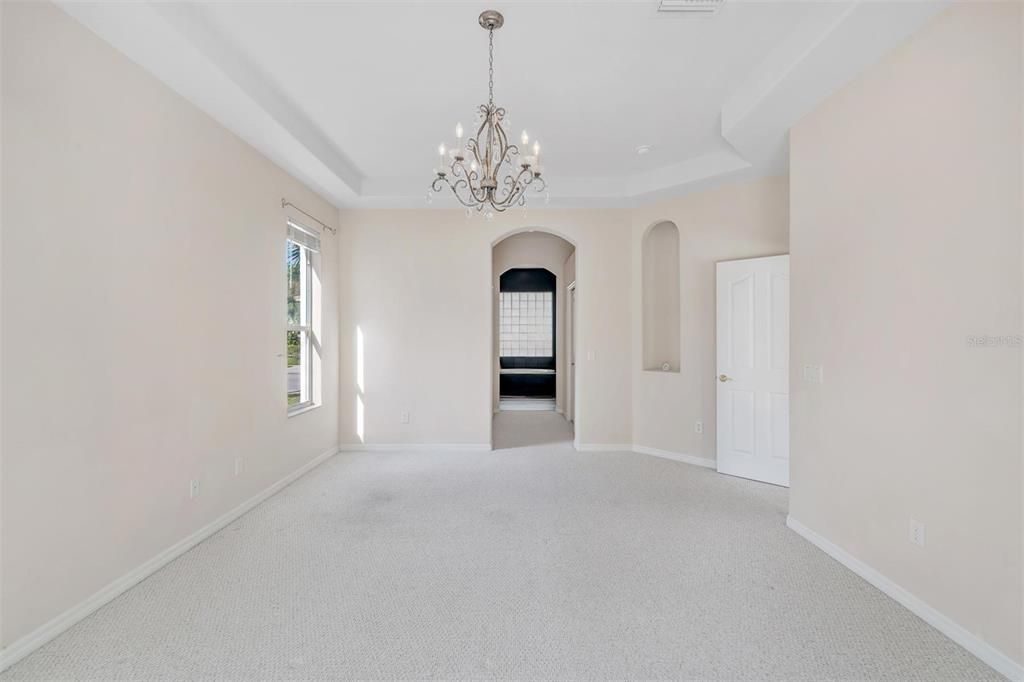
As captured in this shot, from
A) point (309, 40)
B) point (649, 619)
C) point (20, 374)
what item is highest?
point (309, 40)

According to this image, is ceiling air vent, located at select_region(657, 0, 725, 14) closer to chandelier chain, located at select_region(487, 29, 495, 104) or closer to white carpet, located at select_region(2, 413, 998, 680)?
chandelier chain, located at select_region(487, 29, 495, 104)

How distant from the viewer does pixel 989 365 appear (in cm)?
182

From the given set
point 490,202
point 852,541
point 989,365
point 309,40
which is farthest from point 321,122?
point 852,541

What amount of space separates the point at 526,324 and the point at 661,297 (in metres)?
4.77

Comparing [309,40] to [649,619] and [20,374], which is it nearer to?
[20,374]

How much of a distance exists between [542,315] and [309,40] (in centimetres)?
Answer: 756

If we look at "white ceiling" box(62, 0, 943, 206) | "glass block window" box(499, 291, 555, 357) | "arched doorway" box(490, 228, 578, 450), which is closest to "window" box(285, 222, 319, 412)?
"white ceiling" box(62, 0, 943, 206)

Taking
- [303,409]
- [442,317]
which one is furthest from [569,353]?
[303,409]

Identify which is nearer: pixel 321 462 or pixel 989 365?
pixel 989 365

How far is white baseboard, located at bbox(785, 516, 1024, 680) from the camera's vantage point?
1.76 m

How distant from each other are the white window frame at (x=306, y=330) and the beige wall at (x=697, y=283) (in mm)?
3373

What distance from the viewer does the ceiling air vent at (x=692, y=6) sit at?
221 cm

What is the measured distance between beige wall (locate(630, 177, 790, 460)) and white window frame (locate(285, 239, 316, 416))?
3.37 meters

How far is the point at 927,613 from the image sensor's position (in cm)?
207
